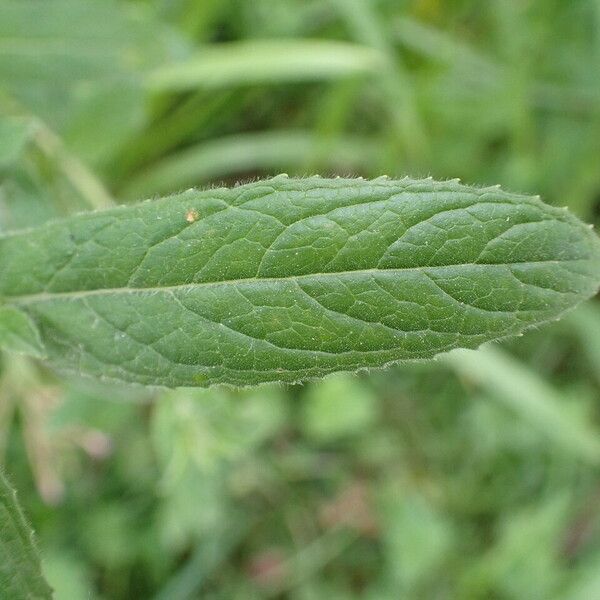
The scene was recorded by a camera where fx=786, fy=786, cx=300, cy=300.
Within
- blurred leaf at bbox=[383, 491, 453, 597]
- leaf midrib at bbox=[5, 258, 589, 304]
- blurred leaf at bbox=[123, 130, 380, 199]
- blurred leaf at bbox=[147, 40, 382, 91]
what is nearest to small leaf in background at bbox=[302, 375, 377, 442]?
blurred leaf at bbox=[383, 491, 453, 597]

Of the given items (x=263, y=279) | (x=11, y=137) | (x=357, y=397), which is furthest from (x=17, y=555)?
(x=357, y=397)

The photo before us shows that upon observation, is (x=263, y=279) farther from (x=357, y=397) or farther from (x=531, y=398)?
(x=531, y=398)

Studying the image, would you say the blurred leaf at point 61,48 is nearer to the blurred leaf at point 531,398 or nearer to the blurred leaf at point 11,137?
the blurred leaf at point 11,137

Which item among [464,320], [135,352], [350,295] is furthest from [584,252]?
[135,352]

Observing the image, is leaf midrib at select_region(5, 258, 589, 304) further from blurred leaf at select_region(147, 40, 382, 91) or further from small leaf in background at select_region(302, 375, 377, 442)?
small leaf in background at select_region(302, 375, 377, 442)

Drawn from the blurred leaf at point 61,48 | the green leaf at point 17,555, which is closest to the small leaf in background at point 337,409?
the blurred leaf at point 61,48

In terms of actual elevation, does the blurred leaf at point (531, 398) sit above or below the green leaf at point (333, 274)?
above
